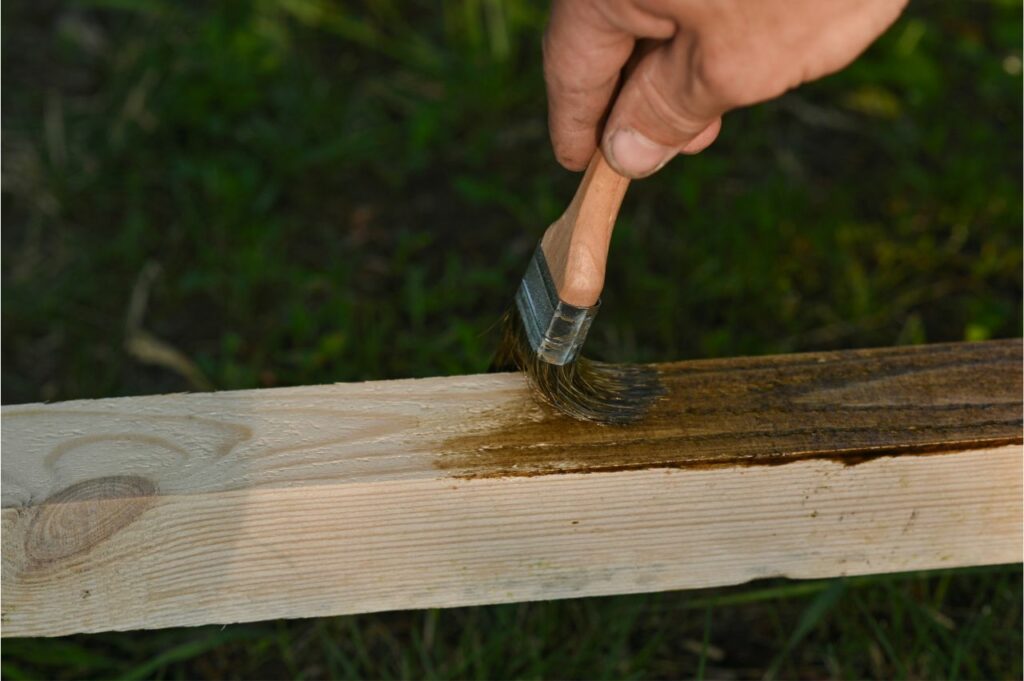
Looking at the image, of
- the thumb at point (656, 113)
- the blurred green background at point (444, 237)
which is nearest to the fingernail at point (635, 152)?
the thumb at point (656, 113)

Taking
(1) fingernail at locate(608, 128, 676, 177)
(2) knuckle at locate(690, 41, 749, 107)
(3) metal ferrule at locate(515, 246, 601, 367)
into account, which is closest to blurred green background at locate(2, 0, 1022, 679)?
(3) metal ferrule at locate(515, 246, 601, 367)

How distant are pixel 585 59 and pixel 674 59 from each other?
0.43ft

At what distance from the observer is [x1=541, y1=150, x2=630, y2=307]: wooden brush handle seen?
55.2 inches

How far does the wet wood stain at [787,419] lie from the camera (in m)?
1.43

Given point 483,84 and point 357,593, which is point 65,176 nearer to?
point 483,84

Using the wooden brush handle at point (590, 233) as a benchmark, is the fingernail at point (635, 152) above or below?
above

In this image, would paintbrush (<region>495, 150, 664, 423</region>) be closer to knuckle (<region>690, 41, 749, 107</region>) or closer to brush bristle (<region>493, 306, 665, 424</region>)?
brush bristle (<region>493, 306, 665, 424</region>)

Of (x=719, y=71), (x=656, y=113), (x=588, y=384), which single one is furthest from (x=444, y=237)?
(x=719, y=71)

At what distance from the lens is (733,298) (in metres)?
2.60

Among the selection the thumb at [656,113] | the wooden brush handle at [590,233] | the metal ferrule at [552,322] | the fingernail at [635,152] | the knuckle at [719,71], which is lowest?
the metal ferrule at [552,322]

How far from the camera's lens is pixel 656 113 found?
1.26m

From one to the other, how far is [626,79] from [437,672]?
1140 mm

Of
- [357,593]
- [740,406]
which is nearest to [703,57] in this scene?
[740,406]

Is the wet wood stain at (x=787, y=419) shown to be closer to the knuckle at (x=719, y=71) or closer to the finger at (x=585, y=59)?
the finger at (x=585, y=59)
